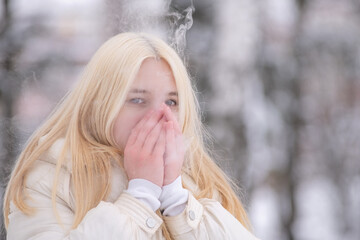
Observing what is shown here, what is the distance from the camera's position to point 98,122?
2.90 feet

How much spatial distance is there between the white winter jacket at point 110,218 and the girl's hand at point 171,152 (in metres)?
0.04

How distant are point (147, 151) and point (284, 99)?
2323 mm

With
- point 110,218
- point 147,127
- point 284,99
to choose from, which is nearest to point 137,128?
point 147,127

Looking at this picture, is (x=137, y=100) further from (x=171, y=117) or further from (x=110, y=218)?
(x=110, y=218)

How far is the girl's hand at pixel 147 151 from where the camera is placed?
0.82 meters

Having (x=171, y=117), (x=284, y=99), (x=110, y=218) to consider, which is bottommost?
(x=284, y=99)

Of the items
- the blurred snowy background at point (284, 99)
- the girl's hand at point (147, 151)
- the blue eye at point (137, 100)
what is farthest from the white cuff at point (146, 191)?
the blurred snowy background at point (284, 99)

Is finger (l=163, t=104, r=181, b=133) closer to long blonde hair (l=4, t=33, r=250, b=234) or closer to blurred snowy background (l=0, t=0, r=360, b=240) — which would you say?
long blonde hair (l=4, t=33, r=250, b=234)

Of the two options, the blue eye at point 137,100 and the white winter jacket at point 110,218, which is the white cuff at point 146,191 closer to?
the white winter jacket at point 110,218

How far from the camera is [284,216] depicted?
3064mm

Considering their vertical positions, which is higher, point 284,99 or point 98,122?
point 98,122

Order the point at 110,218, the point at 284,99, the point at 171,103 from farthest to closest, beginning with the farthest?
the point at 284,99
the point at 171,103
the point at 110,218

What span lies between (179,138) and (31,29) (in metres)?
0.65

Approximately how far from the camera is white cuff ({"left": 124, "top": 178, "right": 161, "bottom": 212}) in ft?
2.66
